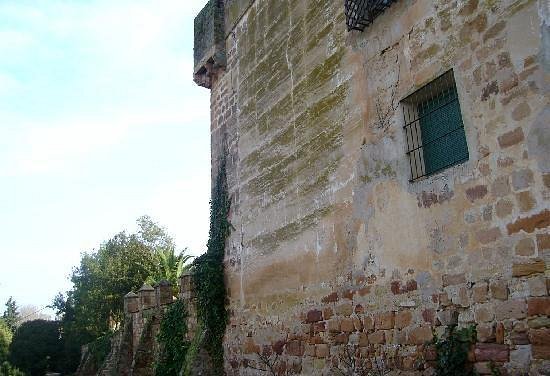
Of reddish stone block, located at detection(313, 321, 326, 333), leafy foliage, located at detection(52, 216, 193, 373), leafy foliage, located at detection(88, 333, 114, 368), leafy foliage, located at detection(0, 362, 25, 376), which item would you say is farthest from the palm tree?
reddish stone block, located at detection(313, 321, 326, 333)

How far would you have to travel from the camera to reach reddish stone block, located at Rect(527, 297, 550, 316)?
12.5ft

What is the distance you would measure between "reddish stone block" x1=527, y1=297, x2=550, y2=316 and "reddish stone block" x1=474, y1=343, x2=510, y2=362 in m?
0.39

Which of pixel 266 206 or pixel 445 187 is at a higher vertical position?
pixel 266 206

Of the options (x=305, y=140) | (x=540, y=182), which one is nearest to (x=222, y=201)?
(x=305, y=140)

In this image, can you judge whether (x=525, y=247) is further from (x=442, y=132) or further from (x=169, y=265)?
(x=169, y=265)

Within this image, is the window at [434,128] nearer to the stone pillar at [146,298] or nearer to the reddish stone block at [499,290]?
the reddish stone block at [499,290]

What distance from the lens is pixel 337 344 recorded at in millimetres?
6020

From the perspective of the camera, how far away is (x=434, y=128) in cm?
526

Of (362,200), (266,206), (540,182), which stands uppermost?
(266,206)

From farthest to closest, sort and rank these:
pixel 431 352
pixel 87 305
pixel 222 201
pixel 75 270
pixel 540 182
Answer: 1. pixel 75 270
2. pixel 87 305
3. pixel 222 201
4. pixel 431 352
5. pixel 540 182

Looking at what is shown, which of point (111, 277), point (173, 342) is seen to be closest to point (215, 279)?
point (173, 342)

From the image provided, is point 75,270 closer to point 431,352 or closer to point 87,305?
point 87,305

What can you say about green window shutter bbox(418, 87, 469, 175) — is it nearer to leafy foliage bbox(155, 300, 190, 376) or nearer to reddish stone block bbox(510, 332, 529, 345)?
reddish stone block bbox(510, 332, 529, 345)

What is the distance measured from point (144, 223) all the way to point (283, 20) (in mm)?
20664
